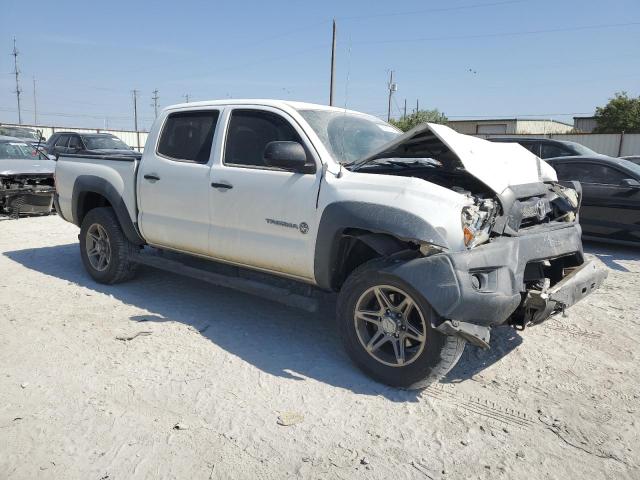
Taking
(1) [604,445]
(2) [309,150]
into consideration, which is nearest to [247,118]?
(2) [309,150]

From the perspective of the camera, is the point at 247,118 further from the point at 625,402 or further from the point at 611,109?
the point at 611,109

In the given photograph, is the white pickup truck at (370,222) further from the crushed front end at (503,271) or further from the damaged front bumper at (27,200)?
the damaged front bumper at (27,200)

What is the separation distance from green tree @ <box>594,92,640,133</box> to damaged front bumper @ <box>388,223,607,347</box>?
43567 millimetres

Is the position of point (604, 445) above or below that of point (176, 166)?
below

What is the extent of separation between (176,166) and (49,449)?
2832 mm

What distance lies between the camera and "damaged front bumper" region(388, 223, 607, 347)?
10.5ft

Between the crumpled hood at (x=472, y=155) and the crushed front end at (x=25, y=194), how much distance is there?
8.70 metres

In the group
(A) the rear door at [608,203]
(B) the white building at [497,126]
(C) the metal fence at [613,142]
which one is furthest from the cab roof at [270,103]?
(B) the white building at [497,126]

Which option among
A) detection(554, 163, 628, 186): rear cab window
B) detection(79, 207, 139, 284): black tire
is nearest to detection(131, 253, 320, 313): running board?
detection(79, 207, 139, 284): black tire

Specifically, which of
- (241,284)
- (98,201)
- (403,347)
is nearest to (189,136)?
(241,284)

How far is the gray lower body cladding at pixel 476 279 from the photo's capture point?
3.21 metres

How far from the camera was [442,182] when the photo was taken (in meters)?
3.93

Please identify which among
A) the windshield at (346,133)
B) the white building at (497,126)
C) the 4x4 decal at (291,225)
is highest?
the white building at (497,126)

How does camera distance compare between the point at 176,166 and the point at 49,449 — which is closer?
the point at 49,449
